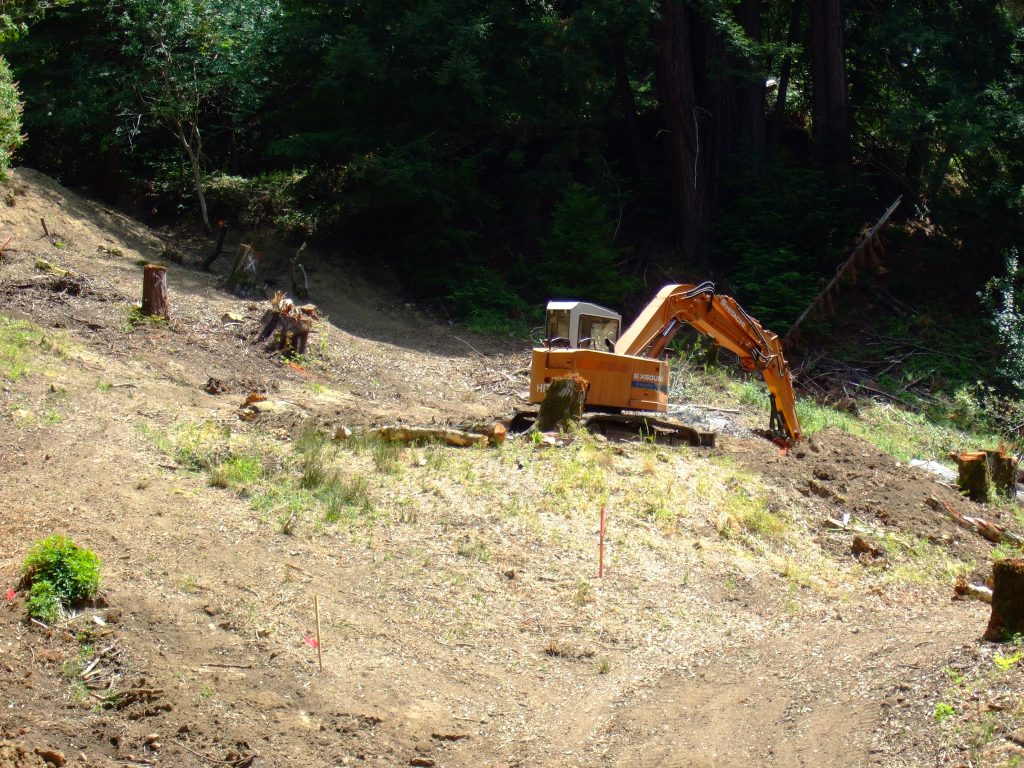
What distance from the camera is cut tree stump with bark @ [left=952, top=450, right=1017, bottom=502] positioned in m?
13.7

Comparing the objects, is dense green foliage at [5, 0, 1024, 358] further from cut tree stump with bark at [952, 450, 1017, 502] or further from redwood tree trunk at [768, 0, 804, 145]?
cut tree stump with bark at [952, 450, 1017, 502]

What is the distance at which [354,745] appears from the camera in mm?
6184

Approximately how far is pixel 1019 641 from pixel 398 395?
1114 centimetres

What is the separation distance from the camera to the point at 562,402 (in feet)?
40.9

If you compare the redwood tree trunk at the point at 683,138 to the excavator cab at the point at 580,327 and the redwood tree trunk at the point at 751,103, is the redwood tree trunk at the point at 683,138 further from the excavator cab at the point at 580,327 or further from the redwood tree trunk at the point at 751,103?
the excavator cab at the point at 580,327

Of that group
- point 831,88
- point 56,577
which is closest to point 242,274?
point 56,577

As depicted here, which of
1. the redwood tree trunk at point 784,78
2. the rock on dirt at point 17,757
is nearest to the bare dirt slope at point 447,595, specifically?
the rock on dirt at point 17,757

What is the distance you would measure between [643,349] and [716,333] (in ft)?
4.13

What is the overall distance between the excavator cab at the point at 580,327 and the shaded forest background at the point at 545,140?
7.57 meters

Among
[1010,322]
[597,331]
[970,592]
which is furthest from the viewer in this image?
[1010,322]

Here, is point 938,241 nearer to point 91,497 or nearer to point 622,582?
point 622,582

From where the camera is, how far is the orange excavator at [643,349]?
12852 mm

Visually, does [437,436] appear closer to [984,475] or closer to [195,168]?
[984,475]

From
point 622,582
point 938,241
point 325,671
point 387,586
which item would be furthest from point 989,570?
point 938,241
